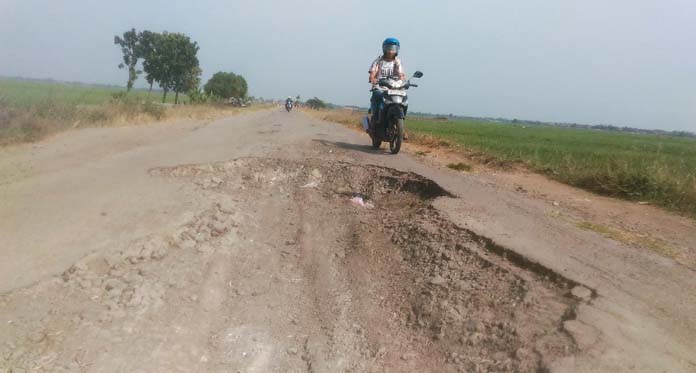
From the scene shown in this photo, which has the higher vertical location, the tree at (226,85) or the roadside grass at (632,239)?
the tree at (226,85)

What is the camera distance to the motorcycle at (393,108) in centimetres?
836

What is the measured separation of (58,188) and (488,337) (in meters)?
4.91

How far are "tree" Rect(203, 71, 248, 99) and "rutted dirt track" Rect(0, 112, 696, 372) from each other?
6611 cm

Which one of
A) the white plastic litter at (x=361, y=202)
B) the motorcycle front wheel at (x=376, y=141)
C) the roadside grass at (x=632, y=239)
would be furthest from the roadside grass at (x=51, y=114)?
the roadside grass at (x=632, y=239)

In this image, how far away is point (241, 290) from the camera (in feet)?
11.8

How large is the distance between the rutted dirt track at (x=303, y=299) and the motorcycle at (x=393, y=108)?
129 inches

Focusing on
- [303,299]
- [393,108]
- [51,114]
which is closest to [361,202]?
[303,299]

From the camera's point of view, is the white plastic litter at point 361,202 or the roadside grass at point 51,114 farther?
the roadside grass at point 51,114

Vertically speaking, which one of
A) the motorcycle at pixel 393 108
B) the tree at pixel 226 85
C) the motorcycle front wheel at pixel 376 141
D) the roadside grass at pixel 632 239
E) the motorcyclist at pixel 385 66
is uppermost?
the tree at pixel 226 85

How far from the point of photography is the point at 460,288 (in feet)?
10.9

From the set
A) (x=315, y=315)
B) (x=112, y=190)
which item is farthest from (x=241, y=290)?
(x=112, y=190)

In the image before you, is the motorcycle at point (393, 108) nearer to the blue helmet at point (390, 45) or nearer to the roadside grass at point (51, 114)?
the blue helmet at point (390, 45)

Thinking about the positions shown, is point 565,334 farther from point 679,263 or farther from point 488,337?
point 679,263

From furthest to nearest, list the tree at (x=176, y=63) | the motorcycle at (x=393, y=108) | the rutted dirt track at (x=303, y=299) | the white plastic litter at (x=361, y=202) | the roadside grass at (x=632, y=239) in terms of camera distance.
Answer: the tree at (x=176, y=63), the motorcycle at (x=393, y=108), the white plastic litter at (x=361, y=202), the roadside grass at (x=632, y=239), the rutted dirt track at (x=303, y=299)
